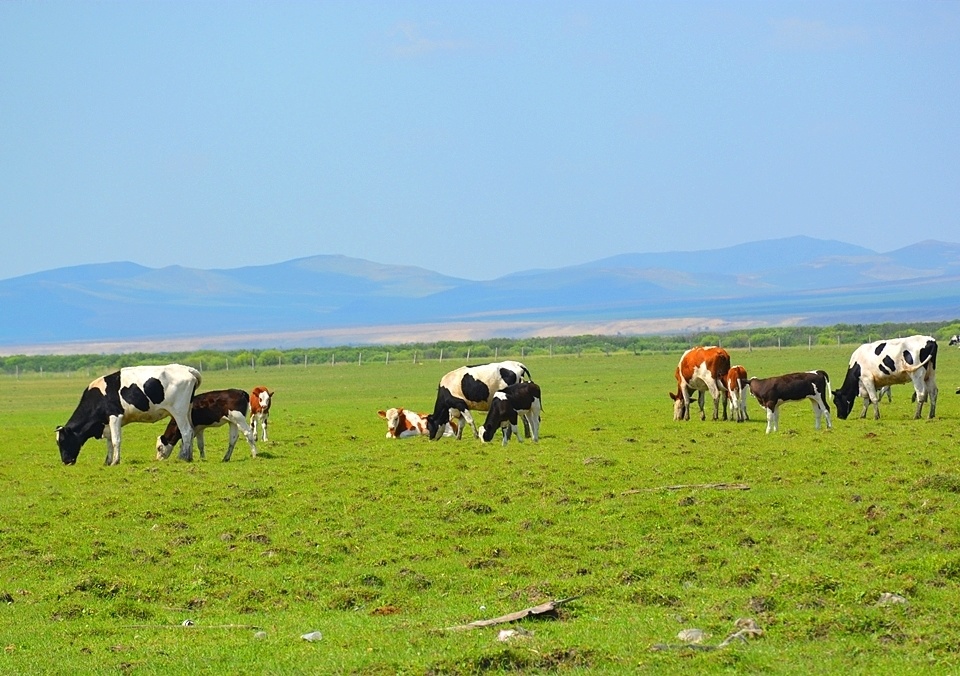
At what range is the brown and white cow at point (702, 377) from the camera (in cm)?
3494

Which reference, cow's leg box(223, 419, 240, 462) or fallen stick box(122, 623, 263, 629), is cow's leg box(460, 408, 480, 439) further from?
fallen stick box(122, 623, 263, 629)

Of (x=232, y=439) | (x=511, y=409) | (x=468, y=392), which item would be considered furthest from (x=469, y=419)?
(x=232, y=439)

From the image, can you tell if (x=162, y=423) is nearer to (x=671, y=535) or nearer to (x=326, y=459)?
(x=326, y=459)

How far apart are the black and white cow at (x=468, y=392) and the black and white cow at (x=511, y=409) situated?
169 cm

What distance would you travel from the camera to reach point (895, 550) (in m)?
16.1

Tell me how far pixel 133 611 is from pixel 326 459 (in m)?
12.0

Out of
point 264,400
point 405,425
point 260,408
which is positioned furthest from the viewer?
point 405,425

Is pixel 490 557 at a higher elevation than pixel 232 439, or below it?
below

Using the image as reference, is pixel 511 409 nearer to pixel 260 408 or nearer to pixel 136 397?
pixel 260 408

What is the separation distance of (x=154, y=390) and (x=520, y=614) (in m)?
15.8

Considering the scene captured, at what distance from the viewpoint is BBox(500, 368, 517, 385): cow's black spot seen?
104ft

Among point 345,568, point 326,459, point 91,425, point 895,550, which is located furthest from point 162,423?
point 895,550

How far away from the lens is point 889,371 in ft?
112

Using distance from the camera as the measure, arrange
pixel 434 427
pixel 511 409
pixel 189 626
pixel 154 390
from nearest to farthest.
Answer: pixel 189 626 → pixel 154 390 → pixel 511 409 → pixel 434 427
